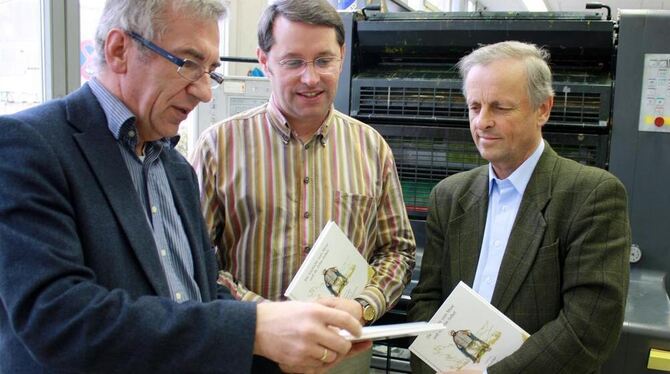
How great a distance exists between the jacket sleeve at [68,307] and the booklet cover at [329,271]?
0.41m

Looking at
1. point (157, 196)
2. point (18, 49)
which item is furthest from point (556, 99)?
point (18, 49)

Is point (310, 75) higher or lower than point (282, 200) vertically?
higher

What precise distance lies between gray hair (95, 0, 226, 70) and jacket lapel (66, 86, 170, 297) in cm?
11

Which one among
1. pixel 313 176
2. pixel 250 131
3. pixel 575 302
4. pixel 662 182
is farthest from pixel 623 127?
pixel 250 131

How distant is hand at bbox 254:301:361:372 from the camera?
0.89 m

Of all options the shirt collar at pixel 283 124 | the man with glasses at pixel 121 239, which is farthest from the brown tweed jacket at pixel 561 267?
the man with glasses at pixel 121 239

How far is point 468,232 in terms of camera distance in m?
1.63

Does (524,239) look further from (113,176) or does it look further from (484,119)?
(113,176)

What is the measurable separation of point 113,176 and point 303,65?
2.18ft

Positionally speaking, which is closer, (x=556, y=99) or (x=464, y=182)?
(x=464, y=182)

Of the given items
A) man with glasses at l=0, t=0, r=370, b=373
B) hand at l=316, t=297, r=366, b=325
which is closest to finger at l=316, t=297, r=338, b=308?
hand at l=316, t=297, r=366, b=325

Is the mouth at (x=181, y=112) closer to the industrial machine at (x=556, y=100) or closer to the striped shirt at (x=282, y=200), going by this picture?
the striped shirt at (x=282, y=200)

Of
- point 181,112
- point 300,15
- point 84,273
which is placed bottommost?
point 84,273

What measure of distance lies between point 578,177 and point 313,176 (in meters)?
0.70
